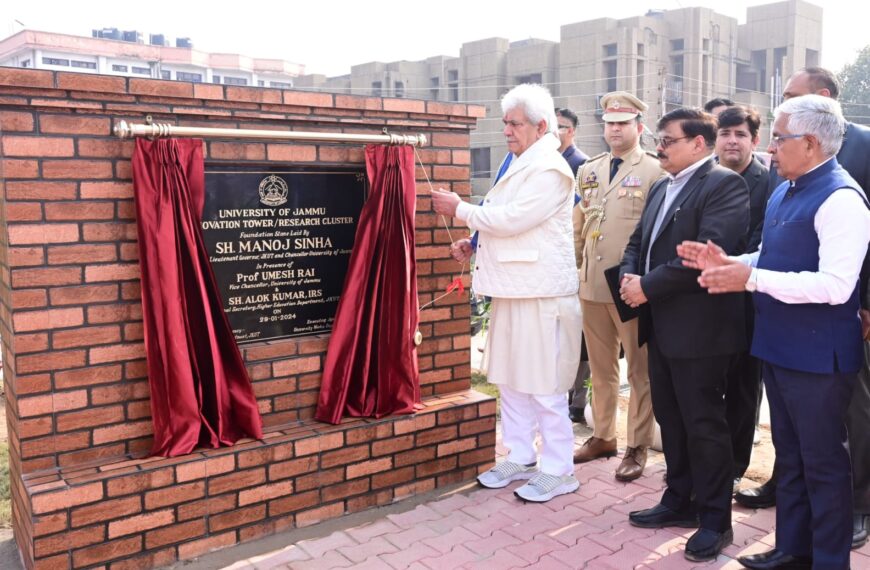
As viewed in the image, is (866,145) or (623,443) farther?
(623,443)

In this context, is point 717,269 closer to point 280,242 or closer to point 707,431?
point 707,431

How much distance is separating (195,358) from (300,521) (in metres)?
0.99

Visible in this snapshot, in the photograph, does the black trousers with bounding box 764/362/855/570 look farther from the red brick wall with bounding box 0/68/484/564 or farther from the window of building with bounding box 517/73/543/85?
the window of building with bounding box 517/73/543/85

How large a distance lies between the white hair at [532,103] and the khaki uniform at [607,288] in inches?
28.6

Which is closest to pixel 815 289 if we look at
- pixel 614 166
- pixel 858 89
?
pixel 614 166

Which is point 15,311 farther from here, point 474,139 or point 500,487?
point 474,139

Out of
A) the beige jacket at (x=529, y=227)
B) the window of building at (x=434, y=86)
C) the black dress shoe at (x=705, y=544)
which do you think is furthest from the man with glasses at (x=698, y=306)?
the window of building at (x=434, y=86)

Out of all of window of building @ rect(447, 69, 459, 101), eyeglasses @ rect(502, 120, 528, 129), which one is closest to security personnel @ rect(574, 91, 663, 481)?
eyeglasses @ rect(502, 120, 528, 129)

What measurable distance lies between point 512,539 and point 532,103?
2.17 metres

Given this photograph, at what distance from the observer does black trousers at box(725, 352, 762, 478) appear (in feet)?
12.8

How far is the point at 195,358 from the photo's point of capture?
11.3 ft

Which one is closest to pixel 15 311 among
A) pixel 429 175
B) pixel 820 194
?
pixel 429 175

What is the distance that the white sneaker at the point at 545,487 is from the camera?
4004mm

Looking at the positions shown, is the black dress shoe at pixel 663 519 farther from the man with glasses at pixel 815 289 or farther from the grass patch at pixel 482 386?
the grass patch at pixel 482 386
